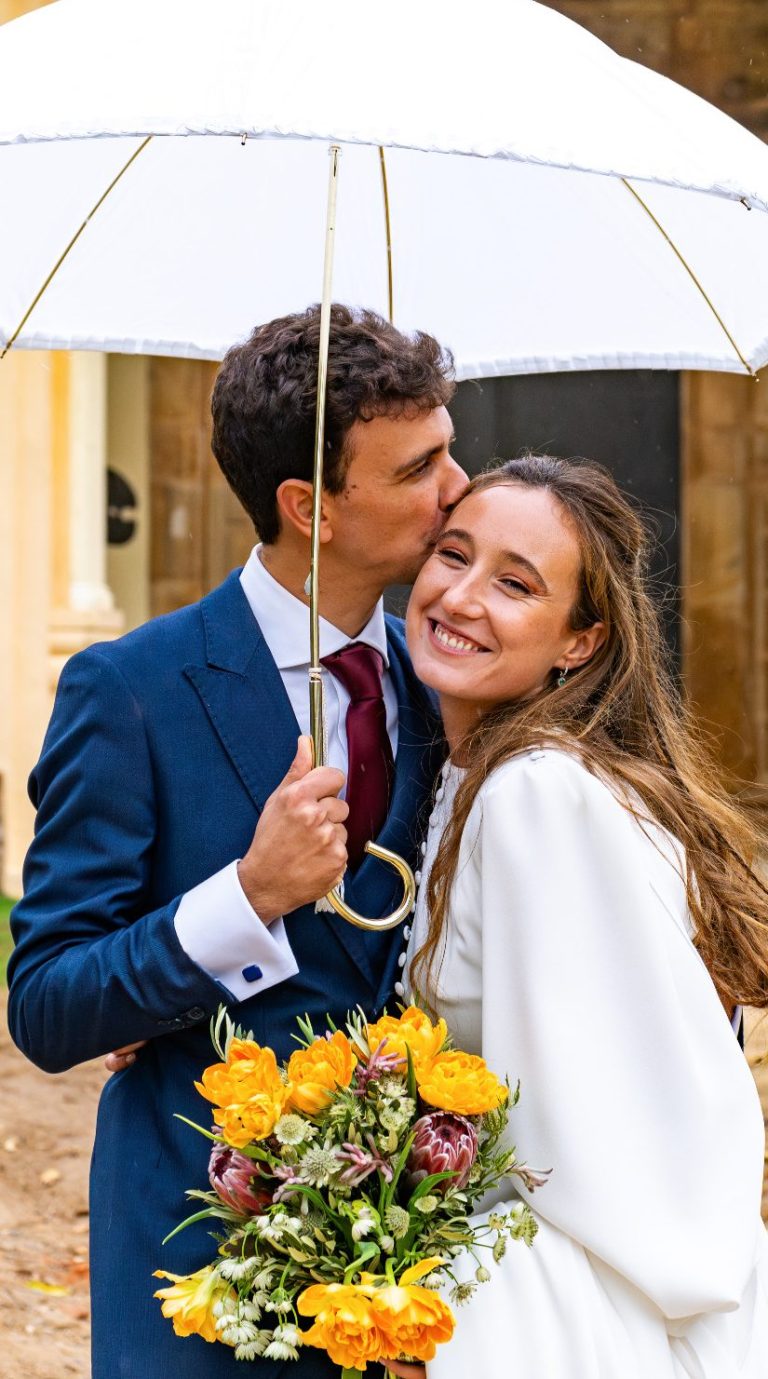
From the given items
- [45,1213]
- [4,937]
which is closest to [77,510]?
[4,937]

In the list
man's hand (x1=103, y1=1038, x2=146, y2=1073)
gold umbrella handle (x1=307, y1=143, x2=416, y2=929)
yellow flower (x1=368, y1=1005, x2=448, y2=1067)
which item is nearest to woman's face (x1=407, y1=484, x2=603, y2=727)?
gold umbrella handle (x1=307, y1=143, x2=416, y2=929)

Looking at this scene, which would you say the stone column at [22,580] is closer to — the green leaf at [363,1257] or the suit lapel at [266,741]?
the suit lapel at [266,741]

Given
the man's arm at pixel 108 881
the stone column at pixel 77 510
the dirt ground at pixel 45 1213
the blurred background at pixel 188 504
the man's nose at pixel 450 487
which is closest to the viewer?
the man's arm at pixel 108 881

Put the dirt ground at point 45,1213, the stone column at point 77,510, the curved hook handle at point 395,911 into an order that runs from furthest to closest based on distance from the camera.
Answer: the stone column at point 77,510, the dirt ground at point 45,1213, the curved hook handle at point 395,911

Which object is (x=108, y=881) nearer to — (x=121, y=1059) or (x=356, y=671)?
(x=121, y=1059)

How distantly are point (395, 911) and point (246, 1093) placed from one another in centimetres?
51

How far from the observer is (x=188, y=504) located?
11.9 metres

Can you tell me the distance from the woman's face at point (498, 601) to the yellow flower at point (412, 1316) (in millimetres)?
937

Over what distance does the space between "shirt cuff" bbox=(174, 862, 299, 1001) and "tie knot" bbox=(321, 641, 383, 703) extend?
0.48 m

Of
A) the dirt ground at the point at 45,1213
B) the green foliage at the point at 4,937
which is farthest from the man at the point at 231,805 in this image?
the green foliage at the point at 4,937

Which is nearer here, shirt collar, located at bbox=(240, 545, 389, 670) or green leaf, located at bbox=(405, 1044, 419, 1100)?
green leaf, located at bbox=(405, 1044, 419, 1100)

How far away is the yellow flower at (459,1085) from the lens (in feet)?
6.84

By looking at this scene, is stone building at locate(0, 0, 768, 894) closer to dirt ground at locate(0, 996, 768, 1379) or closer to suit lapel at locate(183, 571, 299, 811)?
dirt ground at locate(0, 996, 768, 1379)

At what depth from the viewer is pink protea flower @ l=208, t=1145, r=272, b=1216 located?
2.13 metres
